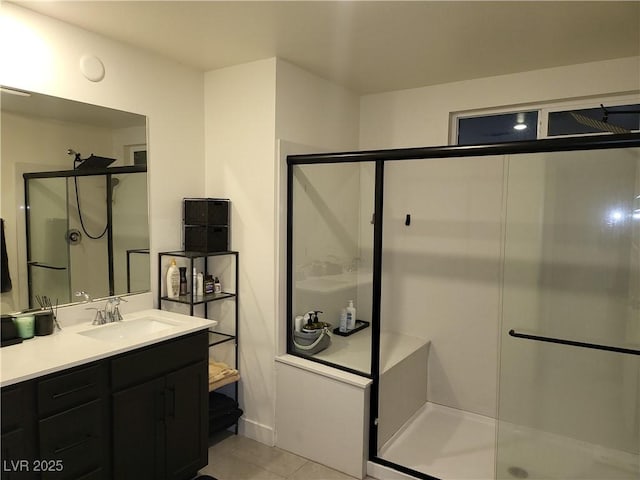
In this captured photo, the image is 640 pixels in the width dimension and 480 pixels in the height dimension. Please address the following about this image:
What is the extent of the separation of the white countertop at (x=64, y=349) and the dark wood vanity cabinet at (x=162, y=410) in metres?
0.05

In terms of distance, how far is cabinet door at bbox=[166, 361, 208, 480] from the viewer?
2225 millimetres

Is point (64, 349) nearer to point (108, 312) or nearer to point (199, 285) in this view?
point (108, 312)

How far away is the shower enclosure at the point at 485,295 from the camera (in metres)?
2.18

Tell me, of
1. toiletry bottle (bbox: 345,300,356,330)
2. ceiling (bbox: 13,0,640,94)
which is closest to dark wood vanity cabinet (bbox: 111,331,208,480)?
toiletry bottle (bbox: 345,300,356,330)

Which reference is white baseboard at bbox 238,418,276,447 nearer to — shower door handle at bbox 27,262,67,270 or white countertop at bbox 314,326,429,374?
white countertop at bbox 314,326,429,374

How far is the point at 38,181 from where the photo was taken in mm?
2166

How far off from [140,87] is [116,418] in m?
1.89

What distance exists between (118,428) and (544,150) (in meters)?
2.31

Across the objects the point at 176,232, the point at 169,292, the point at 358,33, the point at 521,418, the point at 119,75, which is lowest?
the point at 521,418

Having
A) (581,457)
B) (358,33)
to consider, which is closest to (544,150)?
(358,33)

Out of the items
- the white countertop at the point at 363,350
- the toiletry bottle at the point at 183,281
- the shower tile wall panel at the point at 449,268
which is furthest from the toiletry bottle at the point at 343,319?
the toiletry bottle at the point at 183,281

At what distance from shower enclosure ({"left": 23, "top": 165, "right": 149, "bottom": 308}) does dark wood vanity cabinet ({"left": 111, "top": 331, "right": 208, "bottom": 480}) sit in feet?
2.06

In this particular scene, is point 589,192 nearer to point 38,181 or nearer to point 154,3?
point 154,3

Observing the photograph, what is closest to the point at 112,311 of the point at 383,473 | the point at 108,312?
the point at 108,312
